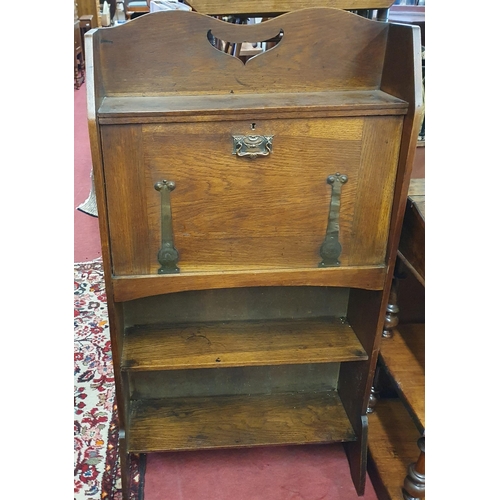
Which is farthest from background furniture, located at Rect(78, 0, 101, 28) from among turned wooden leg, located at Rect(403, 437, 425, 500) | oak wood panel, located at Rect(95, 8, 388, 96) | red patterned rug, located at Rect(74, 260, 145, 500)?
turned wooden leg, located at Rect(403, 437, 425, 500)

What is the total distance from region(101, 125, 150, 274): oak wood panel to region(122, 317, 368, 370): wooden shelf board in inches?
11.7

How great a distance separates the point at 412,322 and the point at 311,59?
3.02ft

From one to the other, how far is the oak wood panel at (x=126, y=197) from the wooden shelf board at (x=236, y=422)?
59cm

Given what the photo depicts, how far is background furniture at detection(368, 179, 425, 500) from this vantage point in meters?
1.32

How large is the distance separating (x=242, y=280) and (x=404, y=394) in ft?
1.82

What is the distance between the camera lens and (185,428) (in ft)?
5.10

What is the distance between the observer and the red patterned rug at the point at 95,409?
153cm

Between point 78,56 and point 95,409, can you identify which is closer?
point 95,409

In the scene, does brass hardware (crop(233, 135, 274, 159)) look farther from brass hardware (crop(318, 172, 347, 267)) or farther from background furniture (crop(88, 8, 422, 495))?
brass hardware (crop(318, 172, 347, 267))

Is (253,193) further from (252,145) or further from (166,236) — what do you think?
(166,236)

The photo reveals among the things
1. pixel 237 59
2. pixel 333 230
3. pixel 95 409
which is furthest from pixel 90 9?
pixel 333 230

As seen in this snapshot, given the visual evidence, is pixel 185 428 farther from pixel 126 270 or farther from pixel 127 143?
pixel 127 143

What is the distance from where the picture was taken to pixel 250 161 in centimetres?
112

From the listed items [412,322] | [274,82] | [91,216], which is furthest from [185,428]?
[91,216]
